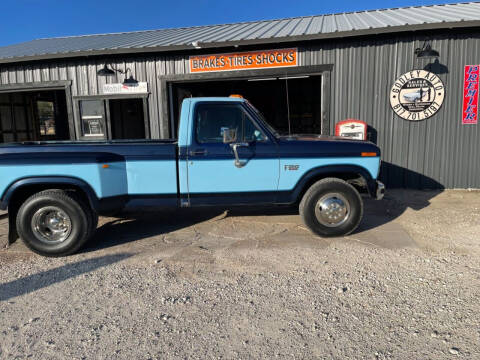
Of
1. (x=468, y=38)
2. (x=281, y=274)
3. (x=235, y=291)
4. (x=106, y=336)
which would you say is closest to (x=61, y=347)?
(x=106, y=336)

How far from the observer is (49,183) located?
4.08m

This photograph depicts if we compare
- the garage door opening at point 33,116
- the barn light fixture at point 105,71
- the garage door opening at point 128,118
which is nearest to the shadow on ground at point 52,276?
the barn light fixture at point 105,71

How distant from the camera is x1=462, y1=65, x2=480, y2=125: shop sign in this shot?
7.31 meters

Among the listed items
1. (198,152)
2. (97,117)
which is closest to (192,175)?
(198,152)

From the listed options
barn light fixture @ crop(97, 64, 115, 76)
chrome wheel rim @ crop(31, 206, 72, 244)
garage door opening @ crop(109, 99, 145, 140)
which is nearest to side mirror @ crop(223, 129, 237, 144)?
chrome wheel rim @ crop(31, 206, 72, 244)

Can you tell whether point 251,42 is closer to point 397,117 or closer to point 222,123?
point 397,117

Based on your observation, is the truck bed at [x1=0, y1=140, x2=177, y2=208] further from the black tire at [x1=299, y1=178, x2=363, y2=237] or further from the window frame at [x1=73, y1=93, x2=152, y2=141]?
the window frame at [x1=73, y1=93, x2=152, y2=141]

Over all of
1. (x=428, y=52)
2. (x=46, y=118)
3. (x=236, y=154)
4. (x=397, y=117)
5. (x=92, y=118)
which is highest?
(x=428, y=52)

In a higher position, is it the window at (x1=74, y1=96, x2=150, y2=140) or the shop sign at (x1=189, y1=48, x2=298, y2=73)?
the shop sign at (x1=189, y1=48, x2=298, y2=73)

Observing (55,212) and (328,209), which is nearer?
(55,212)

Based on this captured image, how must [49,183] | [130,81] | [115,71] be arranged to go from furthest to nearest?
[115,71]
[130,81]
[49,183]

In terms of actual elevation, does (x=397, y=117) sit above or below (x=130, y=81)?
below

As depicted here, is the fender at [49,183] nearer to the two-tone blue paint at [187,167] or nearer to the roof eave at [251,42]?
the two-tone blue paint at [187,167]

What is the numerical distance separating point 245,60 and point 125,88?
338 cm
